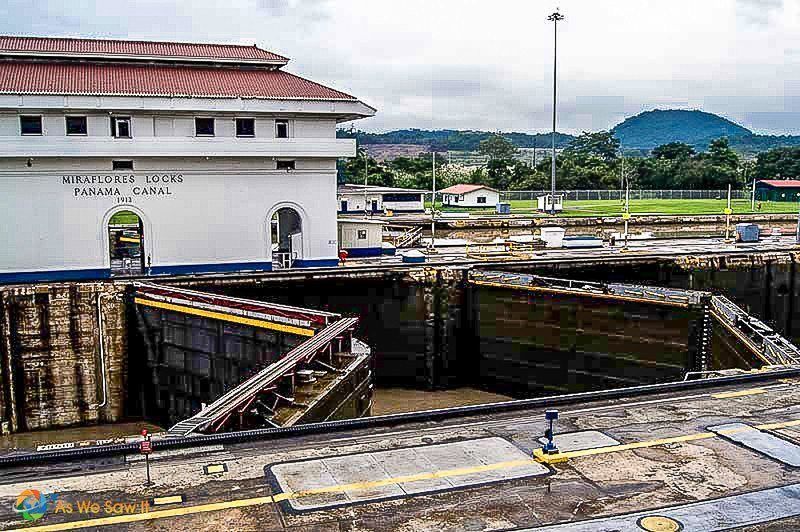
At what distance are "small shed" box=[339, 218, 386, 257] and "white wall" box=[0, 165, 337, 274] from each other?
5.09 metres

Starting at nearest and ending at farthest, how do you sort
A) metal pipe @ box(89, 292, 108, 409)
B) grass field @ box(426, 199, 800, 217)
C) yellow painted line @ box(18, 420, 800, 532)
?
yellow painted line @ box(18, 420, 800, 532) → metal pipe @ box(89, 292, 108, 409) → grass field @ box(426, 199, 800, 217)

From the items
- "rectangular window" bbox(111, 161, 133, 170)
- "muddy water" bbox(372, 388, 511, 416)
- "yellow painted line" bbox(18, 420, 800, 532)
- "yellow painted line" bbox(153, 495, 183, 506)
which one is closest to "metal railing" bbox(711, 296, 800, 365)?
"yellow painted line" bbox(18, 420, 800, 532)

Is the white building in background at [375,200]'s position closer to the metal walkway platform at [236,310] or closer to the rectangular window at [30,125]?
the rectangular window at [30,125]

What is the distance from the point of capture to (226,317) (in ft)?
88.8

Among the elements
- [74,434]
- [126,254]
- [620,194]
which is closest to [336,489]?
[74,434]

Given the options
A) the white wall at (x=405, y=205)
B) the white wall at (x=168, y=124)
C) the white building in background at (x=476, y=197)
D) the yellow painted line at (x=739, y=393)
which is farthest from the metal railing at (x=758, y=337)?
the white building in background at (x=476, y=197)

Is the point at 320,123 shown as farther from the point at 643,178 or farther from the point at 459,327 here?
the point at 643,178

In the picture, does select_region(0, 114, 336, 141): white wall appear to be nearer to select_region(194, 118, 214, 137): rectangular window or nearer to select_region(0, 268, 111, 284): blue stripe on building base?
select_region(194, 118, 214, 137): rectangular window

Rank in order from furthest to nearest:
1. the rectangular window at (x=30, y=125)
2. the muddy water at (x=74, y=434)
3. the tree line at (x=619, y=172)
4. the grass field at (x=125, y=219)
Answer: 1. the tree line at (x=619, y=172)
2. the grass field at (x=125, y=219)
3. the rectangular window at (x=30, y=125)
4. the muddy water at (x=74, y=434)

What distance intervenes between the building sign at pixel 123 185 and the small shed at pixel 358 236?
424 inches

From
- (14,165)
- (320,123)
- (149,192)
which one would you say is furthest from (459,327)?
(14,165)

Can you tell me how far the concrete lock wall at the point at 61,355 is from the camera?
30281mm

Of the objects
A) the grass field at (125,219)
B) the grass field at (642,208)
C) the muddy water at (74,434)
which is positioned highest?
the grass field at (642,208)

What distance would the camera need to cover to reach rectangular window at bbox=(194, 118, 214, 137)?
121ft
